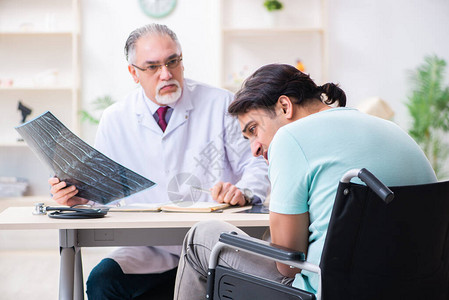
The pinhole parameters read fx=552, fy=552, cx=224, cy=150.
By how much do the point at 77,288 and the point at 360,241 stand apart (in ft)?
4.10

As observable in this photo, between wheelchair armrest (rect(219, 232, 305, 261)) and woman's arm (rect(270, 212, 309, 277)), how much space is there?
0.04 metres

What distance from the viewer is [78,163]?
68.6 inches

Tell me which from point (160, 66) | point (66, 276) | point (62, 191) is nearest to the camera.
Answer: point (66, 276)

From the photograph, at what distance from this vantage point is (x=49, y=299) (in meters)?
3.19

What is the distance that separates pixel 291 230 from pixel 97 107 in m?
3.68

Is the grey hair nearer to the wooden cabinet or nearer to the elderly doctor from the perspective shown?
the elderly doctor

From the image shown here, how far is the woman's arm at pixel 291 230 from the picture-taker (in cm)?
130

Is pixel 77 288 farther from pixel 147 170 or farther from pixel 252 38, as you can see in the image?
pixel 252 38

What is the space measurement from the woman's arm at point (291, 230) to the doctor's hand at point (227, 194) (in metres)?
0.63

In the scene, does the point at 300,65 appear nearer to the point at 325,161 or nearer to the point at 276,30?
the point at 276,30

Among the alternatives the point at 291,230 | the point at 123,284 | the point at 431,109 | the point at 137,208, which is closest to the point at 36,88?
the point at 123,284

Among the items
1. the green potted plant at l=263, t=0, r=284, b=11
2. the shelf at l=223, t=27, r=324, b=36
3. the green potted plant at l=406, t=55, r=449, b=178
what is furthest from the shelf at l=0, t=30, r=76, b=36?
the green potted plant at l=406, t=55, r=449, b=178

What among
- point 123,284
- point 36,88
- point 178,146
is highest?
point 36,88

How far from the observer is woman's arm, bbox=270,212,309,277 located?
1.30 m
